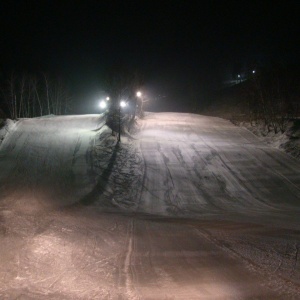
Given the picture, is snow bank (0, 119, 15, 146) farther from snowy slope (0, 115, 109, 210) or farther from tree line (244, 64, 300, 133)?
tree line (244, 64, 300, 133)

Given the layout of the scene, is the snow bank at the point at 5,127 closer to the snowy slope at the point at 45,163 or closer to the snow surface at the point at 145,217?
the snowy slope at the point at 45,163

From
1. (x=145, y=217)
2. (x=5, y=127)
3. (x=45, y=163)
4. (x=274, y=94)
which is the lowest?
(x=145, y=217)

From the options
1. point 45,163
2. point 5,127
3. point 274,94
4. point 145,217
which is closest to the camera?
point 145,217

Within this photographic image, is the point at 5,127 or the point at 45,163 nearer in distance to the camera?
the point at 45,163

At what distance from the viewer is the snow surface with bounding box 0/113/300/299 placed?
20.1 ft

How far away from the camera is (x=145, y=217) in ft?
40.8

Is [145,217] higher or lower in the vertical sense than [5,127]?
lower

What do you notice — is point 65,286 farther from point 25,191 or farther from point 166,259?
point 25,191

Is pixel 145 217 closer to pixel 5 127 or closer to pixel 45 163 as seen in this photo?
pixel 45 163

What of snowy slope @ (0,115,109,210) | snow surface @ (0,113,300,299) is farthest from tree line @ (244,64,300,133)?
snowy slope @ (0,115,109,210)

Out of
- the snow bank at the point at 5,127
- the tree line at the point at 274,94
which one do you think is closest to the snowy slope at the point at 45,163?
the snow bank at the point at 5,127

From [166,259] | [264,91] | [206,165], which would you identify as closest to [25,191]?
[166,259]

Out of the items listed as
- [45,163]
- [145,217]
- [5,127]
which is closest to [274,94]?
[45,163]

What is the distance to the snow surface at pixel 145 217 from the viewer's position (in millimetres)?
6125
